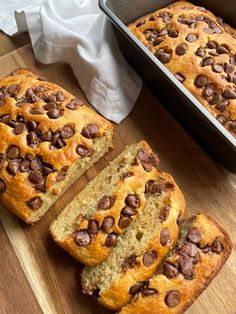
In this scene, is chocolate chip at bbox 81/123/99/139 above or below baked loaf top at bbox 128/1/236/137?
below

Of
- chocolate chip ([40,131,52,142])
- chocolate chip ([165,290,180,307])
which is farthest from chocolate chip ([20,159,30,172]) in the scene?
chocolate chip ([165,290,180,307])

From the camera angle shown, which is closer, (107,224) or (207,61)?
(107,224)

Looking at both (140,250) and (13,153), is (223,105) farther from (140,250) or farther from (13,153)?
(13,153)

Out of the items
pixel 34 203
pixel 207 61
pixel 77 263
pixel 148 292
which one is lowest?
pixel 77 263

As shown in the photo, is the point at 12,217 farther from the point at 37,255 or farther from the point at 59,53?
the point at 59,53

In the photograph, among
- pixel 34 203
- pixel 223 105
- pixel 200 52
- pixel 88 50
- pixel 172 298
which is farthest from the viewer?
pixel 88 50

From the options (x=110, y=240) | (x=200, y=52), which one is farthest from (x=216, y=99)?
(x=110, y=240)

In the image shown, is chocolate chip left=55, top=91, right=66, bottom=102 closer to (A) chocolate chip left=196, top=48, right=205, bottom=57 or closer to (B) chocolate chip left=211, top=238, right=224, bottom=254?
(A) chocolate chip left=196, top=48, right=205, bottom=57
